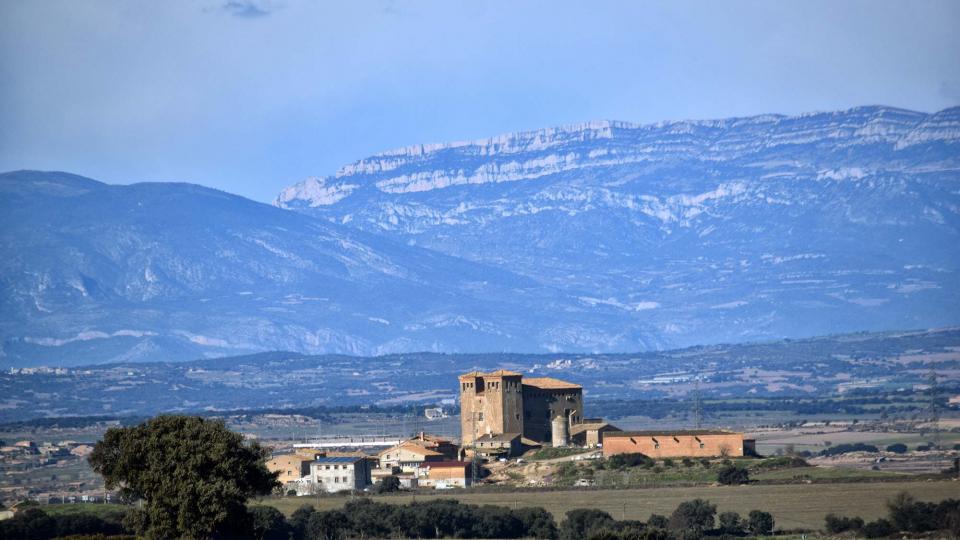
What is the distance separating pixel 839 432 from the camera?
15450 centimetres

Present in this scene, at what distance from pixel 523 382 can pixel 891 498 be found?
34527 mm

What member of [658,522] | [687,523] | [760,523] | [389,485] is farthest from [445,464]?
[760,523]

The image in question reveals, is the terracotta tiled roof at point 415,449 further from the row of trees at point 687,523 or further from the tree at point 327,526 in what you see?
the row of trees at point 687,523

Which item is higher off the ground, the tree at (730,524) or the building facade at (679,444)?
the building facade at (679,444)

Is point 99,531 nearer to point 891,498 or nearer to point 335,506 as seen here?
point 335,506

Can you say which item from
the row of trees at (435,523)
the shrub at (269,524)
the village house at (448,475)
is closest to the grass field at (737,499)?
the row of trees at (435,523)

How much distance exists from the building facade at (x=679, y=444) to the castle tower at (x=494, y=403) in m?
8.11

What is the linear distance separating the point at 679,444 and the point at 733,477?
10255 mm

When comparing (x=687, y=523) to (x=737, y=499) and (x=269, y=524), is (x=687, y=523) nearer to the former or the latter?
(x=737, y=499)

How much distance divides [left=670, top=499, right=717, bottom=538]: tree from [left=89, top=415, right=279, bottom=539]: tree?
17.6 metres

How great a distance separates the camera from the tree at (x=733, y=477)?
93.8m

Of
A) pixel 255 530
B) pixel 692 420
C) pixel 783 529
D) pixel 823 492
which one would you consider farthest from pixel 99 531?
pixel 692 420

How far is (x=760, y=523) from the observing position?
78.1 meters

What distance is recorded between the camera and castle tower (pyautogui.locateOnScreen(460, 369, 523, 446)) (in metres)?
111
